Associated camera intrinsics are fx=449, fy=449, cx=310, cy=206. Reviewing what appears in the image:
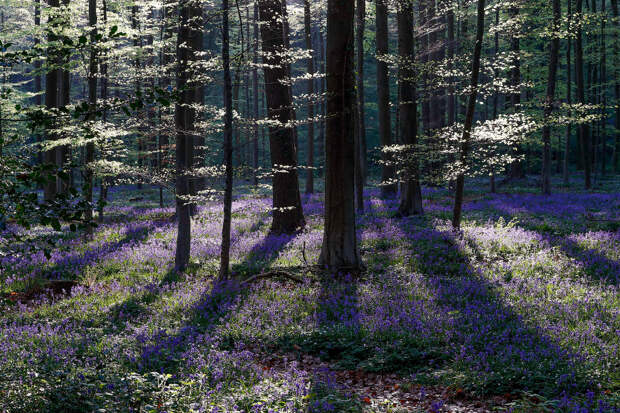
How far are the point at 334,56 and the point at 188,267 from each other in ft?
20.4

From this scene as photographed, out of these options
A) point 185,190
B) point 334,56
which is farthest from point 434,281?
point 185,190

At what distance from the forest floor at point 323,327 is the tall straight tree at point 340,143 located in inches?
29.5

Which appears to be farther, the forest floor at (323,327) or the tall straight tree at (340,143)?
the tall straight tree at (340,143)

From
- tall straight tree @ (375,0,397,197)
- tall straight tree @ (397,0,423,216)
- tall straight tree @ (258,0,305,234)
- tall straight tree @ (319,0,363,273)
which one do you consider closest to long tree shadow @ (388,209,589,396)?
tall straight tree @ (319,0,363,273)

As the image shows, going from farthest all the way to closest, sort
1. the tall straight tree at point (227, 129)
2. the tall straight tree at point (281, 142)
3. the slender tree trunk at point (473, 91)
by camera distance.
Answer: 1. the tall straight tree at point (281, 142)
2. the slender tree trunk at point (473, 91)
3. the tall straight tree at point (227, 129)

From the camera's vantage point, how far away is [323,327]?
7398mm

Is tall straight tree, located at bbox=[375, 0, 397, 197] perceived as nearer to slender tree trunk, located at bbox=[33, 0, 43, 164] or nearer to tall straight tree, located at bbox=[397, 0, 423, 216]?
tall straight tree, located at bbox=[397, 0, 423, 216]

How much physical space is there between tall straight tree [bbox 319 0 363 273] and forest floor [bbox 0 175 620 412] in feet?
2.46

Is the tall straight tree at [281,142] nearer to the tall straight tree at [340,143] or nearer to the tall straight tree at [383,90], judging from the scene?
the tall straight tree at [340,143]

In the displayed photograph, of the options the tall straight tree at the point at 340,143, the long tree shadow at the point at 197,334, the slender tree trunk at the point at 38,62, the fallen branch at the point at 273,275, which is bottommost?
the long tree shadow at the point at 197,334

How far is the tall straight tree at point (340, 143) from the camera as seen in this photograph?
10.2 meters

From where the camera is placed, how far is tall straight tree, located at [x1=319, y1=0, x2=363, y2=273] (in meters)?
10.2

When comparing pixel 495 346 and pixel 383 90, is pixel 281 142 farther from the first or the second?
pixel 383 90

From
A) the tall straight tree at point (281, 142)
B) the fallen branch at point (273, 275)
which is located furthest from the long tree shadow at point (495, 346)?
the tall straight tree at point (281, 142)
